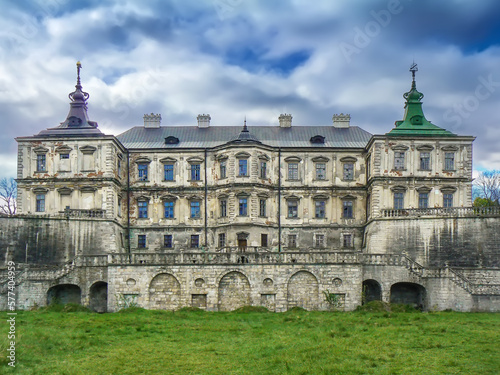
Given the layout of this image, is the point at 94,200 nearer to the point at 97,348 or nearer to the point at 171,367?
the point at 97,348

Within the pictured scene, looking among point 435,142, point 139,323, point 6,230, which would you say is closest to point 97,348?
point 139,323

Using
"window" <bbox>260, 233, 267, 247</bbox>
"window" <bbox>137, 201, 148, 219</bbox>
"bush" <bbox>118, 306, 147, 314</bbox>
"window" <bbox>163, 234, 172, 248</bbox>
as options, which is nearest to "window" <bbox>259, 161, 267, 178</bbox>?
"window" <bbox>260, 233, 267, 247</bbox>

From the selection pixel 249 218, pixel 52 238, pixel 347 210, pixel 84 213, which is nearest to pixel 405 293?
Answer: pixel 347 210

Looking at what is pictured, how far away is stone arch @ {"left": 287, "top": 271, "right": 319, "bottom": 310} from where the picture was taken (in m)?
37.0

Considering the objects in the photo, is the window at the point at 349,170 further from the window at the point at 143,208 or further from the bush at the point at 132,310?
the bush at the point at 132,310

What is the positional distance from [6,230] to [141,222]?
1200cm

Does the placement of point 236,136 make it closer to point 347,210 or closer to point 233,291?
point 347,210

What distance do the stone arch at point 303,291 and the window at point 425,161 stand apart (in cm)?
1657

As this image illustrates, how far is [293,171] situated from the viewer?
169 feet

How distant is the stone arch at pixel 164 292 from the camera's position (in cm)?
3700

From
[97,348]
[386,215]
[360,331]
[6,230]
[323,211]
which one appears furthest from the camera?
[323,211]

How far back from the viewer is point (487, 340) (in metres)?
22.7

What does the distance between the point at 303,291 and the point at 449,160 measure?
63.0 ft

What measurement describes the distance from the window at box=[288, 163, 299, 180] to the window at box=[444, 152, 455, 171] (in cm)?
1238
